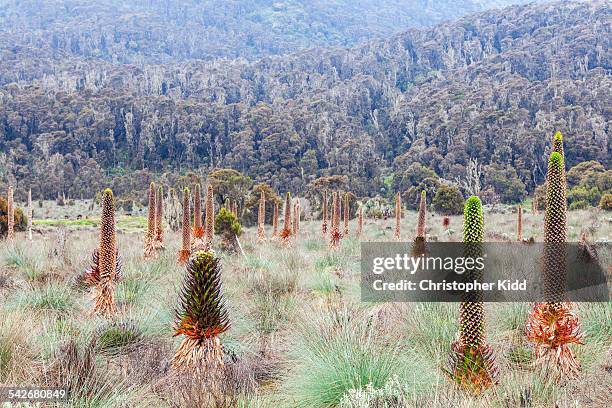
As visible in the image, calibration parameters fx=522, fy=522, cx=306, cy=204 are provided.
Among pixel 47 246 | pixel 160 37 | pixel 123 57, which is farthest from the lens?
pixel 160 37

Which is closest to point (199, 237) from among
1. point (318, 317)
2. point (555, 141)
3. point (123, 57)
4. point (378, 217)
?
point (318, 317)

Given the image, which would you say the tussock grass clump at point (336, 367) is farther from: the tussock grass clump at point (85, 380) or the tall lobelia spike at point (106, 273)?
the tall lobelia spike at point (106, 273)

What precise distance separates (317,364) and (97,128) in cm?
6374

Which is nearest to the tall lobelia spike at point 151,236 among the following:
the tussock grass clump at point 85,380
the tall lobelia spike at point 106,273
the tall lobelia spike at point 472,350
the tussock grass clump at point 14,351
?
the tall lobelia spike at point 106,273

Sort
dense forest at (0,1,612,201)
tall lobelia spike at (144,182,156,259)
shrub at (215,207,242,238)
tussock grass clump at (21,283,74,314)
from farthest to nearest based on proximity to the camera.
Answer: dense forest at (0,1,612,201) < shrub at (215,207,242,238) < tall lobelia spike at (144,182,156,259) < tussock grass clump at (21,283,74,314)

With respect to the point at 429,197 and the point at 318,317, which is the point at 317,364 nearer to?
the point at 318,317

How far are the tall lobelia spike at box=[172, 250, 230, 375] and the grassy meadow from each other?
0.18m

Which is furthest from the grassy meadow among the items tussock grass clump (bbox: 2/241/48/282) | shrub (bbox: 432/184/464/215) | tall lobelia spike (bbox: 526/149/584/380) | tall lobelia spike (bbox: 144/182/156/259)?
shrub (bbox: 432/184/464/215)

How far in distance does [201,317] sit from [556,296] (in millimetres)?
2705

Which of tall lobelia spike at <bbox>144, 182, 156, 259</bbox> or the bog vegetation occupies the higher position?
tall lobelia spike at <bbox>144, 182, 156, 259</bbox>

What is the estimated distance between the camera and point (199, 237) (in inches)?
444

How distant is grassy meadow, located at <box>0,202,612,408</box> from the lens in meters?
3.50

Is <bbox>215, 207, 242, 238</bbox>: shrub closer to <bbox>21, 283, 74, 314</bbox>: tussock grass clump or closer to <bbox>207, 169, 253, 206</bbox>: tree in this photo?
<bbox>21, 283, 74, 314</bbox>: tussock grass clump

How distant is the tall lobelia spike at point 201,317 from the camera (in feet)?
13.6
